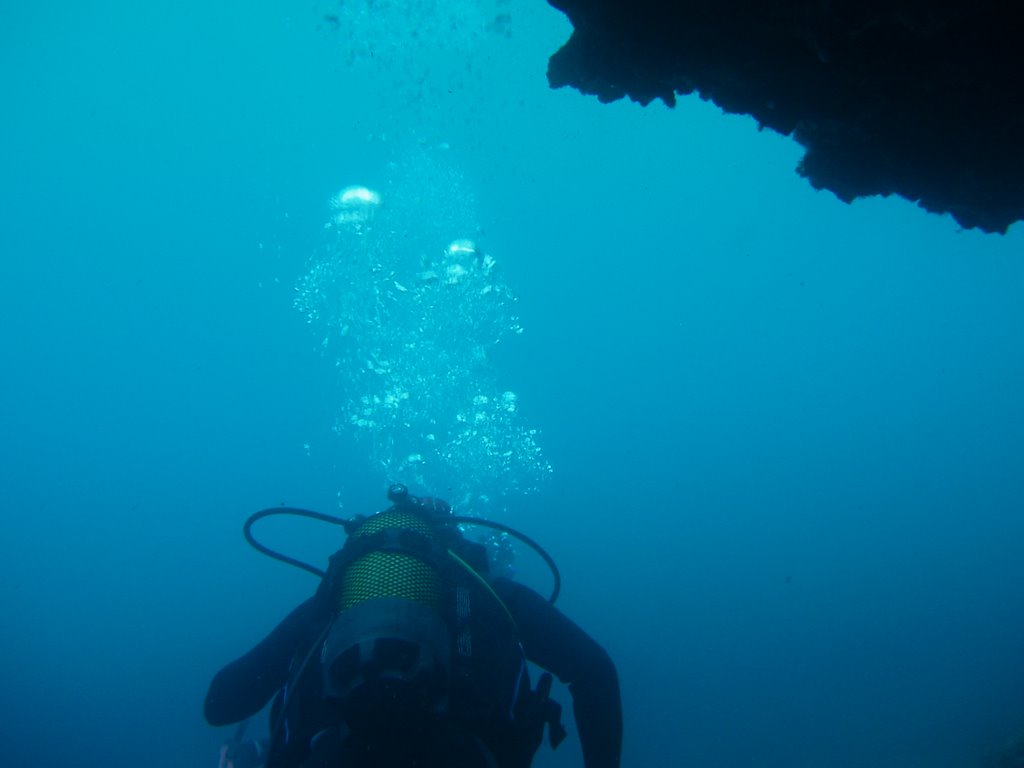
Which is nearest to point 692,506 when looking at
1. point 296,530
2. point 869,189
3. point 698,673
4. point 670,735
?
point 698,673

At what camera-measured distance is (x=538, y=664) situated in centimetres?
288

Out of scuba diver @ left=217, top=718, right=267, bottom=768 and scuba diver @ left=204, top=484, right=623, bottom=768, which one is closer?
scuba diver @ left=204, top=484, right=623, bottom=768

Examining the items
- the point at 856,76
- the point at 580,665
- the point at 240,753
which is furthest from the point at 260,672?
the point at 856,76

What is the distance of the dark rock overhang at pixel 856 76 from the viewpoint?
1854 millimetres

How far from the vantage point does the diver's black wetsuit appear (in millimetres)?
2826

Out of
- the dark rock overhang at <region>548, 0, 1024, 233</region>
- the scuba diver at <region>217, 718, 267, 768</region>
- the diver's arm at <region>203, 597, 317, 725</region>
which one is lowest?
the scuba diver at <region>217, 718, 267, 768</region>

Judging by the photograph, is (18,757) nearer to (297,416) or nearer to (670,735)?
(297,416)

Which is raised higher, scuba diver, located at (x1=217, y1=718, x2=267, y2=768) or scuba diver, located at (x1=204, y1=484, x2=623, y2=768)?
scuba diver, located at (x1=204, y1=484, x2=623, y2=768)

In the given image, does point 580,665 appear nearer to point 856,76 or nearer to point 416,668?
point 416,668

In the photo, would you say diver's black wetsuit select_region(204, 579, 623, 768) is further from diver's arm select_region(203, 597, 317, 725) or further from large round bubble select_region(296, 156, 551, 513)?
→ large round bubble select_region(296, 156, 551, 513)

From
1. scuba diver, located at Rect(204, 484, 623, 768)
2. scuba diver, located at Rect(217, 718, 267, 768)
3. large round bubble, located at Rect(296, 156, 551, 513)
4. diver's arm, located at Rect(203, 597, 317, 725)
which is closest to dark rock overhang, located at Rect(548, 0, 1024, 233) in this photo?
scuba diver, located at Rect(204, 484, 623, 768)

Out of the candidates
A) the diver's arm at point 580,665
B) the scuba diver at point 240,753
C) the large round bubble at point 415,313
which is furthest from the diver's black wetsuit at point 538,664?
the large round bubble at point 415,313

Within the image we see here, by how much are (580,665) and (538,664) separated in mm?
213

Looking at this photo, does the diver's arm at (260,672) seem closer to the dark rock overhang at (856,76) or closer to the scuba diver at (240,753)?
the scuba diver at (240,753)
